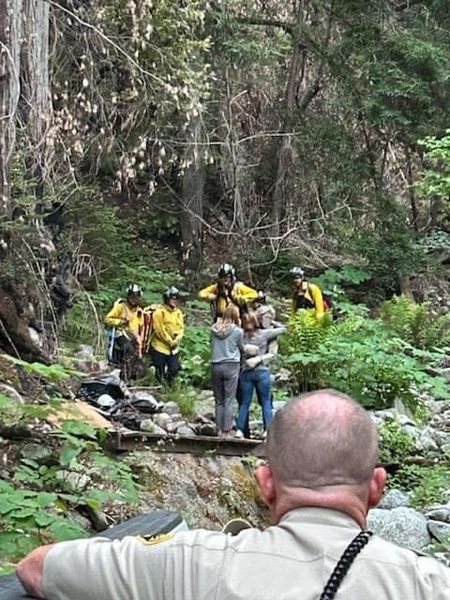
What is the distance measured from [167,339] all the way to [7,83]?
513cm

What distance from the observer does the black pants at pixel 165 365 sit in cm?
1203

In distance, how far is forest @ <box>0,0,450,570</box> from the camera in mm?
9086

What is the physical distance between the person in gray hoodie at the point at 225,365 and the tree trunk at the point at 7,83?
318 cm

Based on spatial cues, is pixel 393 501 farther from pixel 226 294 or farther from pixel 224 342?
pixel 226 294

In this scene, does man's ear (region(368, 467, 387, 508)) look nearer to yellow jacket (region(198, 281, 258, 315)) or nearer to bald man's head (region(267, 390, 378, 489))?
bald man's head (region(267, 390, 378, 489))

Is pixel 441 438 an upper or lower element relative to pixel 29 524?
lower

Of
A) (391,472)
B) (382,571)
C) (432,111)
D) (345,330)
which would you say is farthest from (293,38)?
(382,571)

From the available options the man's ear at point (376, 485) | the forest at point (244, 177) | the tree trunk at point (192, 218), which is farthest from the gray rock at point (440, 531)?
the tree trunk at point (192, 218)

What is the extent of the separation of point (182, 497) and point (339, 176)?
46.8ft

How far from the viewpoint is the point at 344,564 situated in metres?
1.55

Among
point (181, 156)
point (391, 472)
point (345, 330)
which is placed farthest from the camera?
point (181, 156)

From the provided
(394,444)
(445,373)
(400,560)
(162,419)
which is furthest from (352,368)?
(400,560)

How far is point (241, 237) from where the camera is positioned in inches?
818

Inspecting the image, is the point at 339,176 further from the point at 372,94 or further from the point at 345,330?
the point at 345,330
